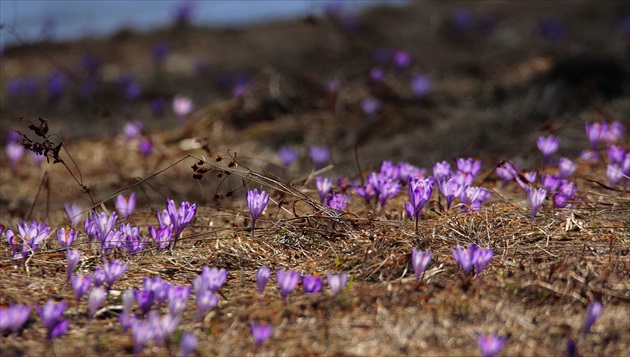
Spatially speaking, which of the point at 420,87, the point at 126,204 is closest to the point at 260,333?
the point at 126,204

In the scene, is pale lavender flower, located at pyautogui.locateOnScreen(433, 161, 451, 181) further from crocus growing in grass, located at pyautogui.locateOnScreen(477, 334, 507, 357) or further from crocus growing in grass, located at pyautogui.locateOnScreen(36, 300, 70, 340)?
crocus growing in grass, located at pyautogui.locateOnScreen(36, 300, 70, 340)

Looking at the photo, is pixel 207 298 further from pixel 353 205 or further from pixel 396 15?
pixel 396 15

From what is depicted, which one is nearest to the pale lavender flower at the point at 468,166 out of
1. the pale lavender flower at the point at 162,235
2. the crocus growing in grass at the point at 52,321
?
the pale lavender flower at the point at 162,235

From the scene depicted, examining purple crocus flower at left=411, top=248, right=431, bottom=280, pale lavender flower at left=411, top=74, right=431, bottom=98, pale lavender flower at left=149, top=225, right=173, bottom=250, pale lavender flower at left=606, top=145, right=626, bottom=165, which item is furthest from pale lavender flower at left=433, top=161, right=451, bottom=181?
pale lavender flower at left=411, top=74, right=431, bottom=98

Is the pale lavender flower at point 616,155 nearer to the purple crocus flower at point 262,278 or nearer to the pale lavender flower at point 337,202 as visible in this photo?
the pale lavender flower at point 337,202

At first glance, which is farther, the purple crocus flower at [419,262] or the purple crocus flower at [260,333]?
the purple crocus flower at [419,262]

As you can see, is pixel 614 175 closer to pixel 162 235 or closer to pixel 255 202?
pixel 255 202


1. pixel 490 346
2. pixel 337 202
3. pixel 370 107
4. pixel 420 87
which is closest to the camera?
pixel 490 346

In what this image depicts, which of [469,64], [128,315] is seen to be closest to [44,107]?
[469,64]
